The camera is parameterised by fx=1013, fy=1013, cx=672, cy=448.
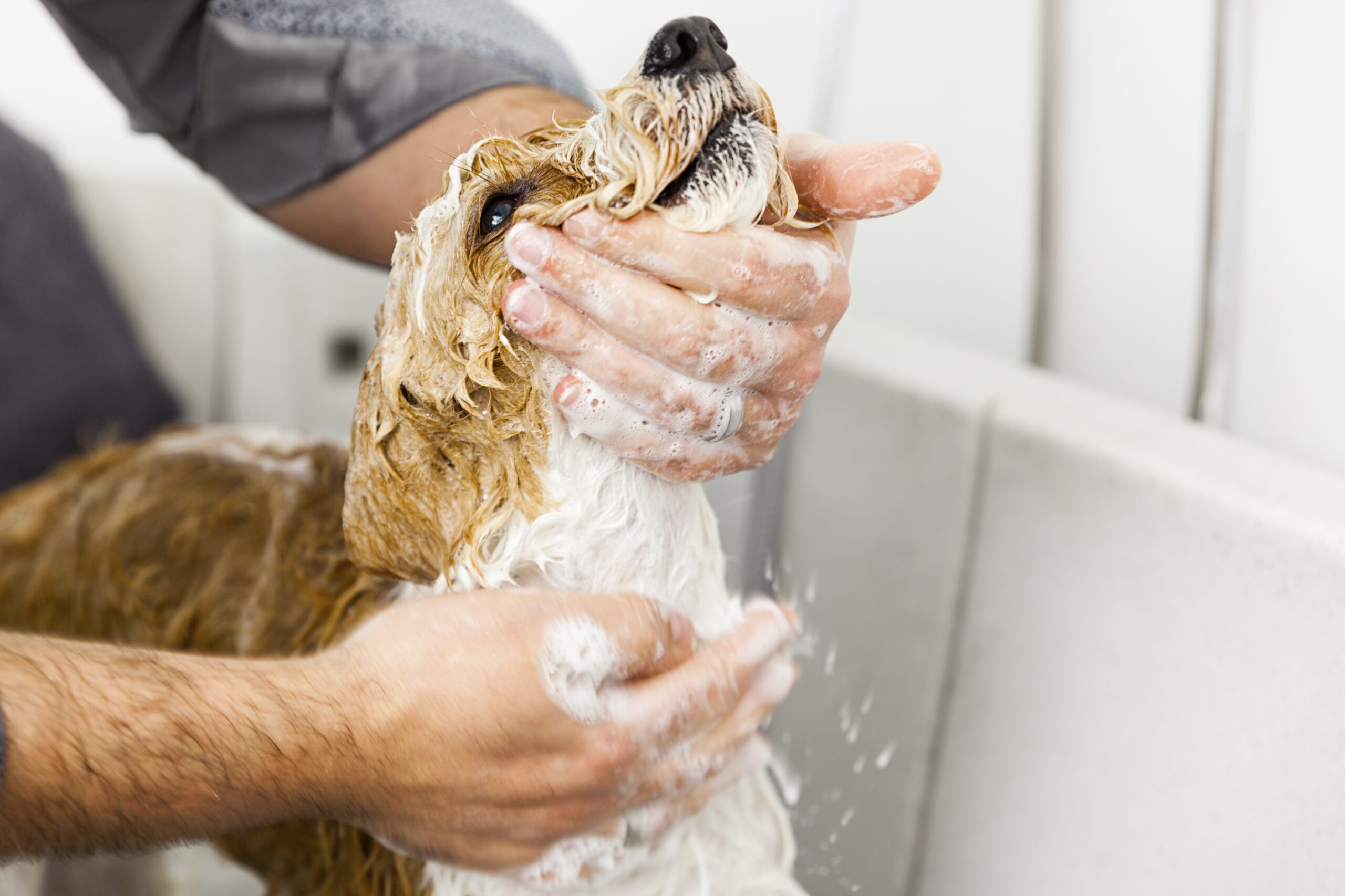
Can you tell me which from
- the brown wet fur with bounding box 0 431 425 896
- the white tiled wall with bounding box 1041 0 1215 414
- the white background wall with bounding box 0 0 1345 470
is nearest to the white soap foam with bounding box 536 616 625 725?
the brown wet fur with bounding box 0 431 425 896

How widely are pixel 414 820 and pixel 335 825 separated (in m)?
0.21

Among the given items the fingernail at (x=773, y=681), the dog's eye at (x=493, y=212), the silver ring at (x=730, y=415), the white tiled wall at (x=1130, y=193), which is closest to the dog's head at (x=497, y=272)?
the dog's eye at (x=493, y=212)

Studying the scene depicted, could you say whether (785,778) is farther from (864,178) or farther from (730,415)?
(864,178)

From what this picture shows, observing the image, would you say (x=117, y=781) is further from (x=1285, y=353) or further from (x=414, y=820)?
(x=1285, y=353)

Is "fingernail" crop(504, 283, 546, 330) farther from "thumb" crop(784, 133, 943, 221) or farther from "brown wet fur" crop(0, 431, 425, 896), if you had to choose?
"brown wet fur" crop(0, 431, 425, 896)

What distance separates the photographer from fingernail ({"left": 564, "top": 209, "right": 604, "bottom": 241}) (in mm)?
550

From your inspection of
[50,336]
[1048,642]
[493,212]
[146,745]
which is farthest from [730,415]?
[50,336]

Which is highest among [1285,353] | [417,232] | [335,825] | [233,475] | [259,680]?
[417,232]

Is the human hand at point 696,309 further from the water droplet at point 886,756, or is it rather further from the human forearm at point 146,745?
the water droplet at point 886,756

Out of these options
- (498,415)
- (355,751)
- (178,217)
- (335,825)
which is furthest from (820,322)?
(178,217)

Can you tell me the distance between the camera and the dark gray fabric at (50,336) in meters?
1.39

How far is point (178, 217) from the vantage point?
1.55 meters

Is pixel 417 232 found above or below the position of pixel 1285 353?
above

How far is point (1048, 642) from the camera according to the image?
98cm
